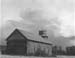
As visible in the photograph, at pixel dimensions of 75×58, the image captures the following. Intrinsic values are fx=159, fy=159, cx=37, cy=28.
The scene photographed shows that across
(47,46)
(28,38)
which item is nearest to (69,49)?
(47,46)

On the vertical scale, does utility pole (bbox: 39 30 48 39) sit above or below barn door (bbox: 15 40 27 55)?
above

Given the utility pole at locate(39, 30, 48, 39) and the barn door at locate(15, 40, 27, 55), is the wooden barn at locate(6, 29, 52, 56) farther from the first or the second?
the utility pole at locate(39, 30, 48, 39)

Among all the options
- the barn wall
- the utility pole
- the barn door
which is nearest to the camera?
the barn door

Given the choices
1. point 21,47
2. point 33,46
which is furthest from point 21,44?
point 33,46

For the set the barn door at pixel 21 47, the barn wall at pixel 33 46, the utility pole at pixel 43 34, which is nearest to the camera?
the barn door at pixel 21 47

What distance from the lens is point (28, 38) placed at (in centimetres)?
4003

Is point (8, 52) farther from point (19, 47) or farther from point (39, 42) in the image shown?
point (39, 42)

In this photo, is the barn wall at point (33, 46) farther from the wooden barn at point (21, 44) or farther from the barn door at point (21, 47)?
the barn door at point (21, 47)

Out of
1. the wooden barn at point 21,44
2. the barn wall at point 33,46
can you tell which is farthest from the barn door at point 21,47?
the barn wall at point 33,46

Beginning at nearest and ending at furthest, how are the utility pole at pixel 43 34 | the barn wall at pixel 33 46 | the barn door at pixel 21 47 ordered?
1. the barn door at pixel 21 47
2. the barn wall at pixel 33 46
3. the utility pole at pixel 43 34

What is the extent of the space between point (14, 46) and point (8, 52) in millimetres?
2636

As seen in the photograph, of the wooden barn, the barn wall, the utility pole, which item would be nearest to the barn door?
the wooden barn

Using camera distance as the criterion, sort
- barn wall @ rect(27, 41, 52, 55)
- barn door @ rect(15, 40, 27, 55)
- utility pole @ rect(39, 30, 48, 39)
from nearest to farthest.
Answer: barn door @ rect(15, 40, 27, 55) < barn wall @ rect(27, 41, 52, 55) < utility pole @ rect(39, 30, 48, 39)

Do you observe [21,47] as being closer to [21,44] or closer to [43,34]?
[21,44]
